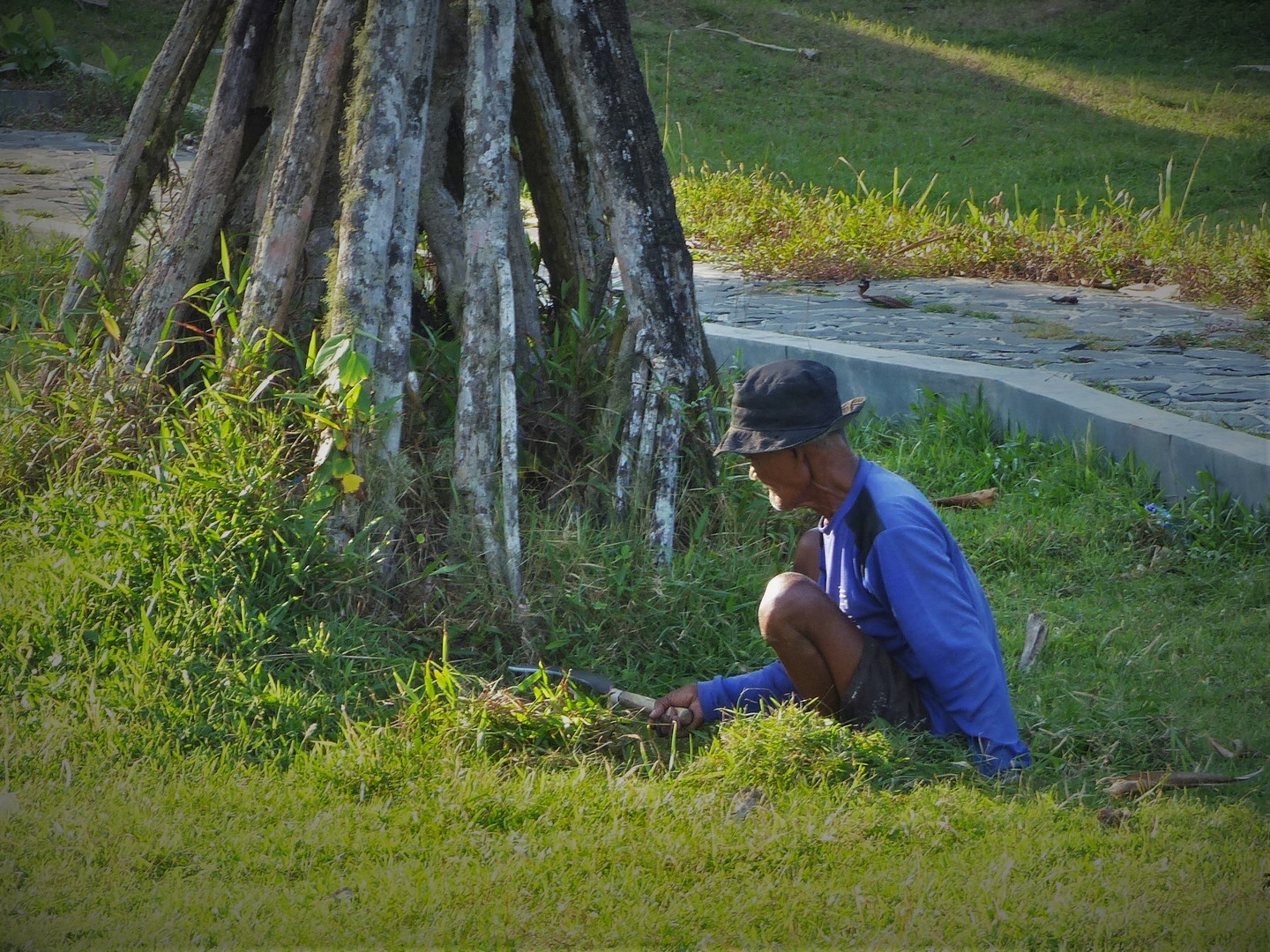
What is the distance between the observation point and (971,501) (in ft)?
17.7

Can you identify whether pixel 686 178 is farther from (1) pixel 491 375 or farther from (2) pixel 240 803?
(2) pixel 240 803

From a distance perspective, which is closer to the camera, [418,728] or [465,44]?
[418,728]

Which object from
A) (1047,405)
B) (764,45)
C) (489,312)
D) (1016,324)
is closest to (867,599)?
(489,312)

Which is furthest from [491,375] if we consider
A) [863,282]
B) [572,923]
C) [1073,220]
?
[1073,220]

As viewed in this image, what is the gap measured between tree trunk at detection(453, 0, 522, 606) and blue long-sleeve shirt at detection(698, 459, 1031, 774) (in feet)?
3.15

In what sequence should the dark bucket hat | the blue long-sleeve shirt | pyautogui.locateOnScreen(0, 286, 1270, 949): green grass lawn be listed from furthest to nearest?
the dark bucket hat
the blue long-sleeve shirt
pyautogui.locateOnScreen(0, 286, 1270, 949): green grass lawn

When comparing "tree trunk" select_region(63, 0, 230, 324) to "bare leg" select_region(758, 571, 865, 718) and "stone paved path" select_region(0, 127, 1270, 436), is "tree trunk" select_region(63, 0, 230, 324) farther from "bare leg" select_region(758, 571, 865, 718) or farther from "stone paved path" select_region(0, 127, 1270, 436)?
"bare leg" select_region(758, 571, 865, 718)

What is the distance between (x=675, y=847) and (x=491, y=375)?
5.86 ft

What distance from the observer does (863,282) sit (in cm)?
815

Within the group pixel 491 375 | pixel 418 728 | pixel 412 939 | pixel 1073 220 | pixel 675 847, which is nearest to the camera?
pixel 412 939

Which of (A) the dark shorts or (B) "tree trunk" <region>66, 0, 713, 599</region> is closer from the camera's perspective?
(A) the dark shorts

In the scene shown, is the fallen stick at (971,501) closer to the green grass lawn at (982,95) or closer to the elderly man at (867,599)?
the elderly man at (867,599)

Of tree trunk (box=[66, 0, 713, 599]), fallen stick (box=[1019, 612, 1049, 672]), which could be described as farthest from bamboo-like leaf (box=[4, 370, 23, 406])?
fallen stick (box=[1019, 612, 1049, 672])

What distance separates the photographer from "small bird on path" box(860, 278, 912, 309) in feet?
26.3
